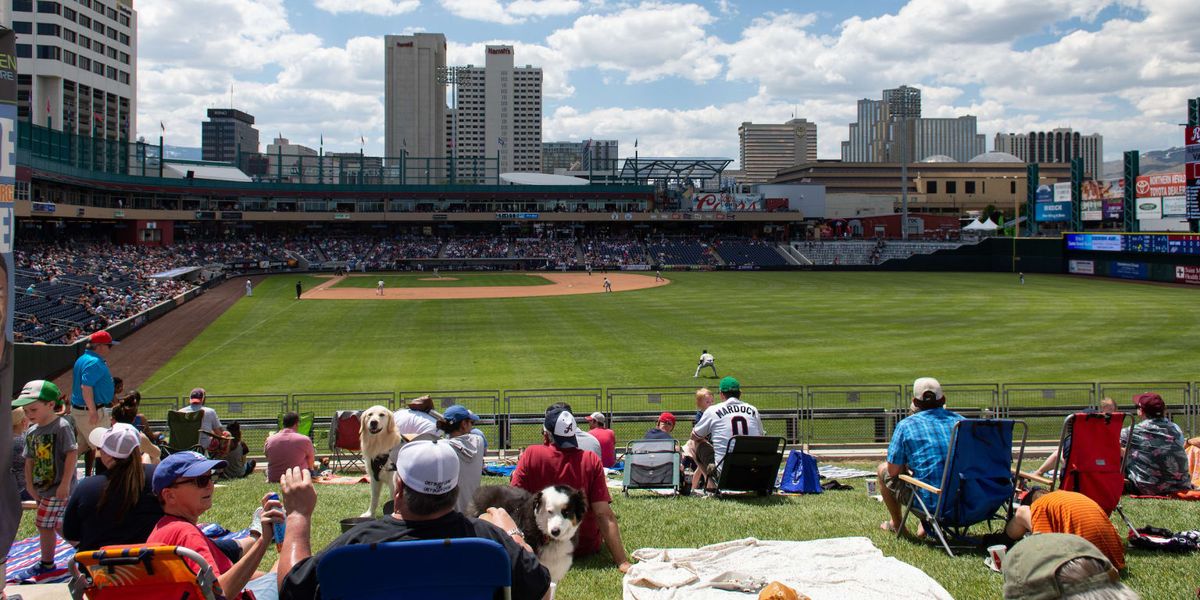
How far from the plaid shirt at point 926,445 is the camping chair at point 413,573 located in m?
5.23

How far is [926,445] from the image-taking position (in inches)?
→ 327

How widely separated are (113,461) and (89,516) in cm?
40

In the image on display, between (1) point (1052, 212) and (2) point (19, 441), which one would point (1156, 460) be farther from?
(1) point (1052, 212)

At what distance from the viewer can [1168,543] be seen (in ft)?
24.5

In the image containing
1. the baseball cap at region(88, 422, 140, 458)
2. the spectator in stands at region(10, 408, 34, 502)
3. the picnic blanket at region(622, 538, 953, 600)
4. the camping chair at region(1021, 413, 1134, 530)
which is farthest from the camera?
the spectator in stands at region(10, 408, 34, 502)

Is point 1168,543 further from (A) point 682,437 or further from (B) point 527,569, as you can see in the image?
(A) point 682,437

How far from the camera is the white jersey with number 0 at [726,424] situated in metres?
11.1

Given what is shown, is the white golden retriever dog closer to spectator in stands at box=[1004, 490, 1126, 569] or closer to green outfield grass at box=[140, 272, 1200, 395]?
spectator in stands at box=[1004, 490, 1126, 569]

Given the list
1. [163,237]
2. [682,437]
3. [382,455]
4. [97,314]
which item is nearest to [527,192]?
[163,237]

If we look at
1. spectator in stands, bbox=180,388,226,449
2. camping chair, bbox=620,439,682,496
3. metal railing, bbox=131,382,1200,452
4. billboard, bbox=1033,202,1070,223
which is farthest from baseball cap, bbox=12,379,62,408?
billboard, bbox=1033,202,1070,223

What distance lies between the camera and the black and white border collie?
18.9 ft

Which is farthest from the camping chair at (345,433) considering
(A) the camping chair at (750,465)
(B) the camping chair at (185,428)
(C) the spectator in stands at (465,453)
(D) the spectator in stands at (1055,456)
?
(D) the spectator in stands at (1055,456)

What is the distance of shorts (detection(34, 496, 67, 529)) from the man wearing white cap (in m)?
4.16

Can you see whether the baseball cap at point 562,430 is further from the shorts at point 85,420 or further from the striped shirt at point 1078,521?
the shorts at point 85,420
